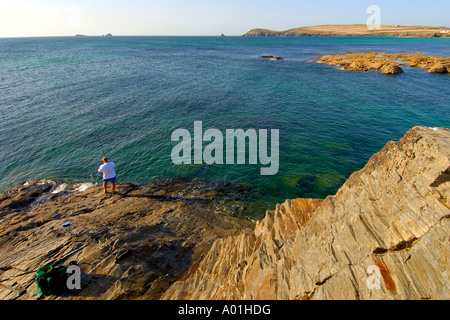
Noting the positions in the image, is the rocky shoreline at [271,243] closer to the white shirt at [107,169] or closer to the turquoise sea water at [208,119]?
the white shirt at [107,169]

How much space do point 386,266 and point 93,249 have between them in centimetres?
1226

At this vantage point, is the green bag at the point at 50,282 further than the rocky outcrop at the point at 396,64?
No

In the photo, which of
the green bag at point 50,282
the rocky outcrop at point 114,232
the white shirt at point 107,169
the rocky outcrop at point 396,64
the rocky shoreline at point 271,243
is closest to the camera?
the rocky shoreline at point 271,243

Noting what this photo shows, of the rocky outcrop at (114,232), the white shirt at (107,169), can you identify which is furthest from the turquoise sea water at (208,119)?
the white shirt at (107,169)

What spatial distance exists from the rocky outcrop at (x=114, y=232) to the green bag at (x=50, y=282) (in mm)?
325

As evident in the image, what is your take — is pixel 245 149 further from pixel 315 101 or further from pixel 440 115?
pixel 440 115

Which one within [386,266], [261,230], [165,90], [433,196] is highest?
[165,90]

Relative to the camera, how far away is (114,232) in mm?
12664

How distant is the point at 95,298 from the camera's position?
8.49 m

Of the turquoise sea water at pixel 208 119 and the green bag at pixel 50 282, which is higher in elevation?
the turquoise sea water at pixel 208 119

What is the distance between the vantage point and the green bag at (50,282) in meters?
8.24

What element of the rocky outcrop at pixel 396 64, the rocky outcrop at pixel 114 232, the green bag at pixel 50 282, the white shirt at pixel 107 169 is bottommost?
the rocky outcrop at pixel 114 232

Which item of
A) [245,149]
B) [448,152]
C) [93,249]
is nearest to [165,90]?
[245,149]

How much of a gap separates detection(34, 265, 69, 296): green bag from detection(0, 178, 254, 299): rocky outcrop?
325 mm
